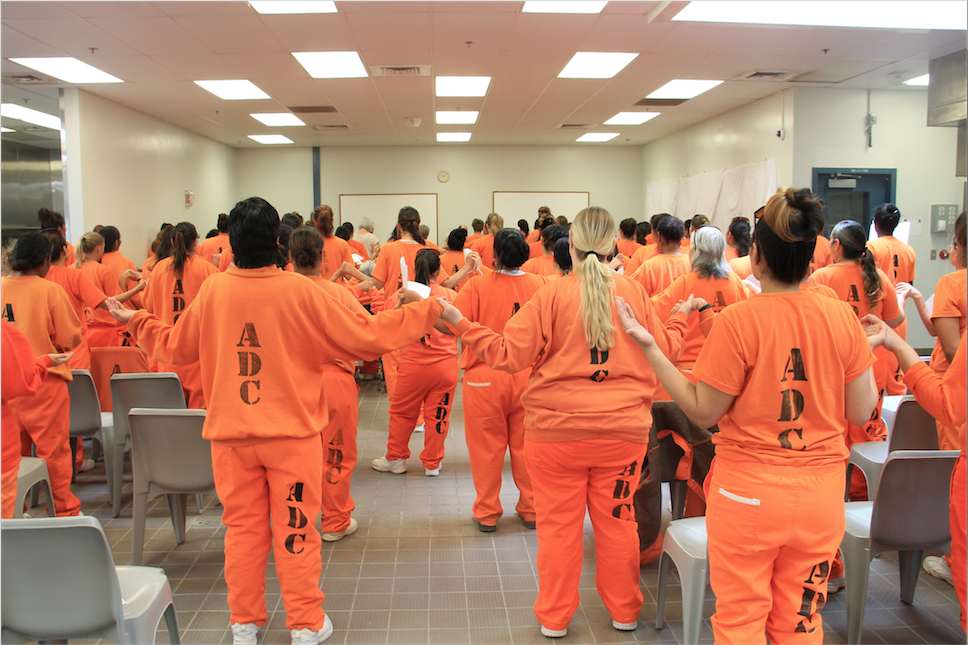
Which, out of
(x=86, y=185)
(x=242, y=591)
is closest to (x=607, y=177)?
(x=86, y=185)

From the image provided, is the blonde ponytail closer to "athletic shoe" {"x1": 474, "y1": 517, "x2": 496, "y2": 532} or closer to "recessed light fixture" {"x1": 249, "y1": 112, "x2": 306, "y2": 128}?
"athletic shoe" {"x1": 474, "y1": 517, "x2": 496, "y2": 532}

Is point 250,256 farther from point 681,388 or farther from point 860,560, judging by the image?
point 860,560

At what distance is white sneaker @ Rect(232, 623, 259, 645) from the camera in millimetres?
2326

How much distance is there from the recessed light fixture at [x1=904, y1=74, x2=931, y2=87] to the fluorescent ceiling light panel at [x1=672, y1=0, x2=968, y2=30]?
7.08 feet

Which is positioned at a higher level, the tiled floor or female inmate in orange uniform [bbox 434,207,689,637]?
female inmate in orange uniform [bbox 434,207,689,637]

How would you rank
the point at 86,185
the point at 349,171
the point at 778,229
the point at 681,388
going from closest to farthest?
1. the point at 778,229
2. the point at 681,388
3. the point at 86,185
4. the point at 349,171

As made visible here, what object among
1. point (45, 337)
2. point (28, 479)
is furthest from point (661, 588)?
point (45, 337)

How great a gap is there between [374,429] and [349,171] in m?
9.86

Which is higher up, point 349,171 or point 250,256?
point 349,171

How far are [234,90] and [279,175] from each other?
5.86 m

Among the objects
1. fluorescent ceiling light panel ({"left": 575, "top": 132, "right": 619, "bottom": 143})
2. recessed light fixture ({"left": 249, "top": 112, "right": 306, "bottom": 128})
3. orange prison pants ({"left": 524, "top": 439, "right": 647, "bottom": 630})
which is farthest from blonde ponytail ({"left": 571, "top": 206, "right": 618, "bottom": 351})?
fluorescent ceiling light panel ({"left": 575, "top": 132, "right": 619, "bottom": 143})

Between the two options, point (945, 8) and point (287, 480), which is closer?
point (287, 480)

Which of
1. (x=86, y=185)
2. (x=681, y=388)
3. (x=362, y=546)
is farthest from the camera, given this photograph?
(x=86, y=185)

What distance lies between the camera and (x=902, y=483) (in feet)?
7.30
